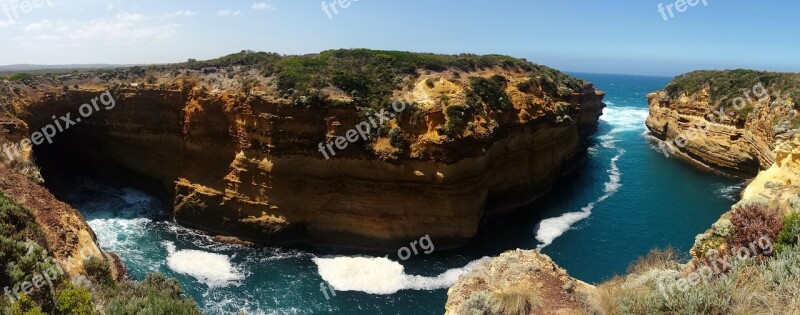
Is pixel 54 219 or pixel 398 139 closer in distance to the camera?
pixel 54 219

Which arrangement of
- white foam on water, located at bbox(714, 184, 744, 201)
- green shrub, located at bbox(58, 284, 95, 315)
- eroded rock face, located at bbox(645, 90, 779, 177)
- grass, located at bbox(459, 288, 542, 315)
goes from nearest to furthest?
green shrub, located at bbox(58, 284, 95, 315) → grass, located at bbox(459, 288, 542, 315) → white foam on water, located at bbox(714, 184, 744, 201) → eroded rock face, located at bbox(645, 90, 779, 177)

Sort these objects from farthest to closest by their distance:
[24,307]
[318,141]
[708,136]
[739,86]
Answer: [739,86], [708,136], [318,141], [24,307]

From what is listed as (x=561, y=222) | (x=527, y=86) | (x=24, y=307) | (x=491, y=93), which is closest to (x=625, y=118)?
(x=527, y=86)

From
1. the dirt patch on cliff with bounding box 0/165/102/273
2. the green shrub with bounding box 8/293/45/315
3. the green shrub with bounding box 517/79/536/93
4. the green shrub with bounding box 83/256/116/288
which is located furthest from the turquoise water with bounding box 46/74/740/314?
the green shrub with bounding box 8/293/45/315

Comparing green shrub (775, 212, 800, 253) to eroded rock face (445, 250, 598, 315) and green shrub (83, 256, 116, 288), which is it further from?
green shrub (83, 256, 116, 288)

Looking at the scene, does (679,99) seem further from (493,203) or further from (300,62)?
(300,62)

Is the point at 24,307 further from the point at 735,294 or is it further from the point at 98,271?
the point at 735,294

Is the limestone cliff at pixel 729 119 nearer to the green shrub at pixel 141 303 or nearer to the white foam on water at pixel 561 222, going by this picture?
the white foam on water at pixel 561 222

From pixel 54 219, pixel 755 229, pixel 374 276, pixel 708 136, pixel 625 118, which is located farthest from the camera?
pixel 625 118
